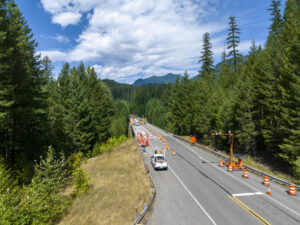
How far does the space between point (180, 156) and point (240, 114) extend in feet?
34.9

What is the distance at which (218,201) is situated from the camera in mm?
13500

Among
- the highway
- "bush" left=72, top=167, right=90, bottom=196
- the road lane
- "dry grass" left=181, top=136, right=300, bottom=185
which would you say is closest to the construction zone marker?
the highway

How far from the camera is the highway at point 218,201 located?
1113 centimetres

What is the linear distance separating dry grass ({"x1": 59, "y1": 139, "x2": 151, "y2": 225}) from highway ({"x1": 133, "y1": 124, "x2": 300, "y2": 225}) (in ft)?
4.35

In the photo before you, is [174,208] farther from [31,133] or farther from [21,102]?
[21,102]

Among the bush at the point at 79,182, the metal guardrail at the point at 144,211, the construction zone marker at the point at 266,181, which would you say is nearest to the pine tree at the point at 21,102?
the bush at the point at 79,182

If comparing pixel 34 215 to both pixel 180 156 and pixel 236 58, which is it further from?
pixel 236 58

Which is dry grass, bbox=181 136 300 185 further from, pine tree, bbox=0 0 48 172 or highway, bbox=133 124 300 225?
pine tree, bbox=0 0 48 172

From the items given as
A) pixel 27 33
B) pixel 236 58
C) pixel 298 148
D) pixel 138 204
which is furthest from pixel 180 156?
pixel 236 58

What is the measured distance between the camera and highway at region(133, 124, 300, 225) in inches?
438

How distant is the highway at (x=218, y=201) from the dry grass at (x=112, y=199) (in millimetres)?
1325

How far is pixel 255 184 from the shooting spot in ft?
54.4

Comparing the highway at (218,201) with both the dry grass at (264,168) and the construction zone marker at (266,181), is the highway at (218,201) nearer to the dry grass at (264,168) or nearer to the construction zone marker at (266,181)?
the construction zone marker at (266,181)

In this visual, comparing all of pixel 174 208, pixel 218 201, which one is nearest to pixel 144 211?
pixel 174 208
